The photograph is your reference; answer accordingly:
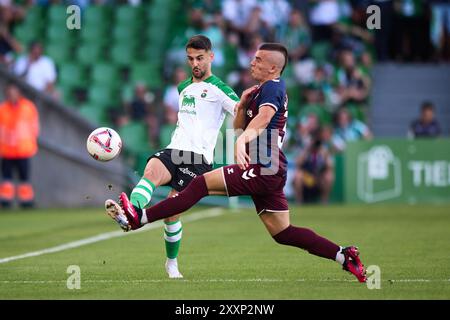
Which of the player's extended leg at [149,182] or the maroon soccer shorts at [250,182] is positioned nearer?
the maroon soccer shorts at [250,182]

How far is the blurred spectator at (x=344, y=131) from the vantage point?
76.3ft

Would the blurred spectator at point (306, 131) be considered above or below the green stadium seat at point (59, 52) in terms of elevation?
below

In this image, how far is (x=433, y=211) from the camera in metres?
20.0

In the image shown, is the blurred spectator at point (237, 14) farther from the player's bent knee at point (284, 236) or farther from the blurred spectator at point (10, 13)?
the player's bent knee at point (284, 236)

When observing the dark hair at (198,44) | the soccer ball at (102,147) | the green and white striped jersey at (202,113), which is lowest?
the soccer ball at (102,147)

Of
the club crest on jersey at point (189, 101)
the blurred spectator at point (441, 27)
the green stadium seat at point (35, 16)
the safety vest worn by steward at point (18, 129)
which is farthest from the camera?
the green stadium seat at point (35, 16)

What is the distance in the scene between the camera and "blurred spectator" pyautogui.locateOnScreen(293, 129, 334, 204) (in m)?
22.8

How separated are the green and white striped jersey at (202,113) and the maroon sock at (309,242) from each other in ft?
4.64

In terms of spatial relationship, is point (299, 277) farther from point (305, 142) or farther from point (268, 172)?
point (305, 142)

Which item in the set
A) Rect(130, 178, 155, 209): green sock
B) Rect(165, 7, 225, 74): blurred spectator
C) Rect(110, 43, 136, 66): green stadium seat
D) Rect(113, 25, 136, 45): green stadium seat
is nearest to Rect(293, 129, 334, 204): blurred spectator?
Rect(165, 7, 225, 74): blurred spectator

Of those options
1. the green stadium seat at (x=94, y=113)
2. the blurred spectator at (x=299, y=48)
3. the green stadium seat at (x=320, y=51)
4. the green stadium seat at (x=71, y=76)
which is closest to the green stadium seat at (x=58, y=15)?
the green stadium seat at (x=71, y=76)

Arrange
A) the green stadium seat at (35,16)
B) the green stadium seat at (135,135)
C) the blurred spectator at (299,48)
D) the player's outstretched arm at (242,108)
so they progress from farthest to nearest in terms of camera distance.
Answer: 1. the green stadium seat at (35,16)
2. the blurred spectator at (299,48)
3. the green stadium seat at (135,135)
4. the player's outstretched arm at (242,108)

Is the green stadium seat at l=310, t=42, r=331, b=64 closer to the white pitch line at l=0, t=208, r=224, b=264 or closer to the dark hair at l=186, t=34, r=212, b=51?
the white pitch line at l=0, t=208, r=224, b=264

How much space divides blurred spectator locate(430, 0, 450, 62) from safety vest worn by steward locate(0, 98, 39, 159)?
9.89m
